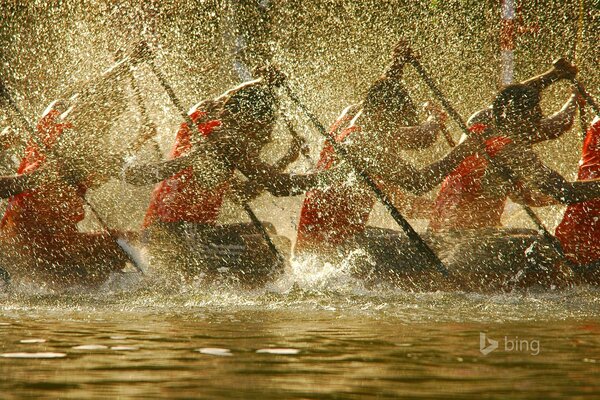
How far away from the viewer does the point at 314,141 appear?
1425cm

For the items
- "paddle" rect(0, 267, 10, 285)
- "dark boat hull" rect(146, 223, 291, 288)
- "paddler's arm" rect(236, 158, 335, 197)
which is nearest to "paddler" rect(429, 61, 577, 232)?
"paddler's arm" rect(236, 158, 335, 197)

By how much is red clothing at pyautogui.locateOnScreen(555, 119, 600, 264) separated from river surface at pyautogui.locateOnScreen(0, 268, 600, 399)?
343 millimetres

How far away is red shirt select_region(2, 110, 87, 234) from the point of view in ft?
31.4

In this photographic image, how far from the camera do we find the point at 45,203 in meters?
9.62

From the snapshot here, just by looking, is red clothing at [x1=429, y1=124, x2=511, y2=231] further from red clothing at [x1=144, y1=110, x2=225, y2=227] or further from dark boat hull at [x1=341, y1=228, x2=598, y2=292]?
red clothing at [x1=144, y1=110, x2=225, y2=227]

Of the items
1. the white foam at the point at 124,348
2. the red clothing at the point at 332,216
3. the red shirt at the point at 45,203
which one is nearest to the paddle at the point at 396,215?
the red clothing at the point at 332,216

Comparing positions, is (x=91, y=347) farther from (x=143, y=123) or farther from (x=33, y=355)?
(x=143, y=123)

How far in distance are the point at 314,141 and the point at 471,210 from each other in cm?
501

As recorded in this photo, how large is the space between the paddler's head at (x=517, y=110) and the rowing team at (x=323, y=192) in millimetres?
12

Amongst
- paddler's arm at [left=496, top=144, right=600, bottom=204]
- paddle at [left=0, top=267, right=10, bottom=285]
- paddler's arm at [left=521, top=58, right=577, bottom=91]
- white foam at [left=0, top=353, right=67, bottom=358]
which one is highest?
white foam at [left=0, top=353, right=67, bottom=358]

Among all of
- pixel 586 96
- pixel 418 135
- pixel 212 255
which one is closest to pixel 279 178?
pixel 212 255

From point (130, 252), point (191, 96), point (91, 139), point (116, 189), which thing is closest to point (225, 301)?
point (130, 252)

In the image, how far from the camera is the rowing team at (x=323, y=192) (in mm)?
9180

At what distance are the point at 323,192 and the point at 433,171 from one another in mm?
972
